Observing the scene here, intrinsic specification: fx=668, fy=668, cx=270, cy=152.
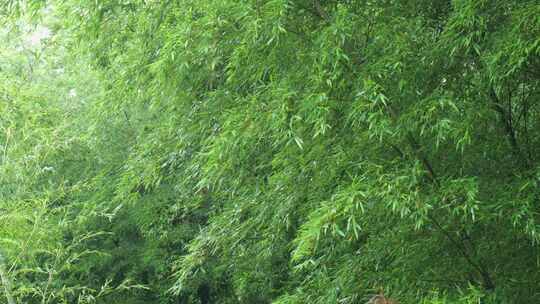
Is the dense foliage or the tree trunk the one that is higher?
the dense foliage

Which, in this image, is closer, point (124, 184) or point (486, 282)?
point (486, 282)

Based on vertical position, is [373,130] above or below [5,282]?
above

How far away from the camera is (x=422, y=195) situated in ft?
8.62

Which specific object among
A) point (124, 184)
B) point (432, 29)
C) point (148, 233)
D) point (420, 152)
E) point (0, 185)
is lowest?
point (148, 233)

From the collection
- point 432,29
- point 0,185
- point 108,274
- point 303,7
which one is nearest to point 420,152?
point 432,29

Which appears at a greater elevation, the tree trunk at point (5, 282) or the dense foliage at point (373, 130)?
the dense foliage at point (373, 130)

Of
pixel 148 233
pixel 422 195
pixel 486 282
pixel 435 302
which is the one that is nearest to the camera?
pixel 435 302

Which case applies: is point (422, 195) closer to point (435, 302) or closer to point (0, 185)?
point (435, 302)

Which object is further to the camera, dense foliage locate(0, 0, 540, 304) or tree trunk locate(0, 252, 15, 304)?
tree trunk locate(0, 252, 15, 304)

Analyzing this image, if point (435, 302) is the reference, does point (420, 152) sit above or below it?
above

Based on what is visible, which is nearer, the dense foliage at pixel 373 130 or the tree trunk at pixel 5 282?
the dense foliage at pixel 373 130

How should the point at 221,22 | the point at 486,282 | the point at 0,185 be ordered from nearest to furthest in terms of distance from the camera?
the point at 486,282, the point at 221,22, the point at 0,185

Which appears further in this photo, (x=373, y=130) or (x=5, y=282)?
(x=5, y=282)

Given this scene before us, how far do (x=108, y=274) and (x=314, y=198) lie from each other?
17.4 feet
